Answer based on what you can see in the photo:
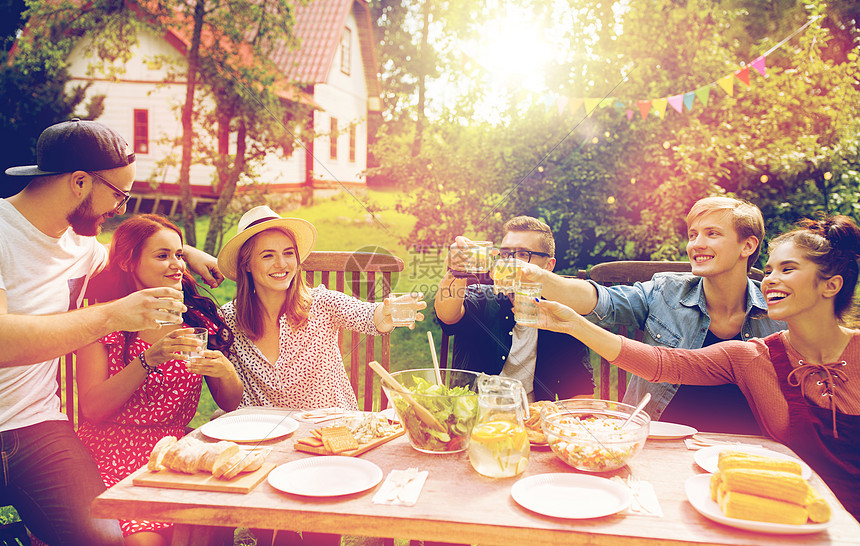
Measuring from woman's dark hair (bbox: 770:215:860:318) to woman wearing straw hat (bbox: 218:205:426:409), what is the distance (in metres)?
1.70

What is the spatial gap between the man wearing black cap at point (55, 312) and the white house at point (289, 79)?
8823mm

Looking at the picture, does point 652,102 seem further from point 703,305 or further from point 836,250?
point 836,250

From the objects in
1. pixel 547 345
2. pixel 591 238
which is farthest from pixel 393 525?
pixel 591 238

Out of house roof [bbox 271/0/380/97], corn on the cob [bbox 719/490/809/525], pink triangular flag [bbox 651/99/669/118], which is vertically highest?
house roof [bbox 271/0/380/97]

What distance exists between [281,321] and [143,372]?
0.68 metres

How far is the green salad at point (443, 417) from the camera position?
190 cm

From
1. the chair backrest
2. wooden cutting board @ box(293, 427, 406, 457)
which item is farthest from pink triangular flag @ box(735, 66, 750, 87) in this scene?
wooden cutting board @ box(293, 427, 406, 457)

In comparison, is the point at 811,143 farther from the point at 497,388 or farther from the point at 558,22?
the point at 497,388

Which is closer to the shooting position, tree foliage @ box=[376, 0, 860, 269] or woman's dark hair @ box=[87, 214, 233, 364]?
woman's dark hair @ box=[87, 214, 233, 364]

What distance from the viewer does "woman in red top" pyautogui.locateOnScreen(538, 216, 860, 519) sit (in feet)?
6.96

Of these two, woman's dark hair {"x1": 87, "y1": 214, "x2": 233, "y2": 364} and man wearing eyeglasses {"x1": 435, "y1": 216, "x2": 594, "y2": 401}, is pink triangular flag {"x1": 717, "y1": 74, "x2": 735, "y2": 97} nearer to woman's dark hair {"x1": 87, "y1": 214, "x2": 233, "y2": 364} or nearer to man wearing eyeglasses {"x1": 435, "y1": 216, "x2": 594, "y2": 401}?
man wearing eyeglasses {"x1": 435, "y1": 216, "x2": 594, "y2": 401}

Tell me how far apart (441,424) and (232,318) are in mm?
1379

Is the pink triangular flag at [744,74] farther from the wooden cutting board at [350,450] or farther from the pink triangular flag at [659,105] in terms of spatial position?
the wooden cutting board at [350,450]

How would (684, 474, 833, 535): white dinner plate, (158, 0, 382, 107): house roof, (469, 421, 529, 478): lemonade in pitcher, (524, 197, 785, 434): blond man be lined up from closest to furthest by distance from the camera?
(684, 474, 833, 535): white dinner plate < (469, 421, 529, 478): lemonade in pitcher < (524, 197, 785, 434): blond man < (158, 0, 382, 107): house roof
